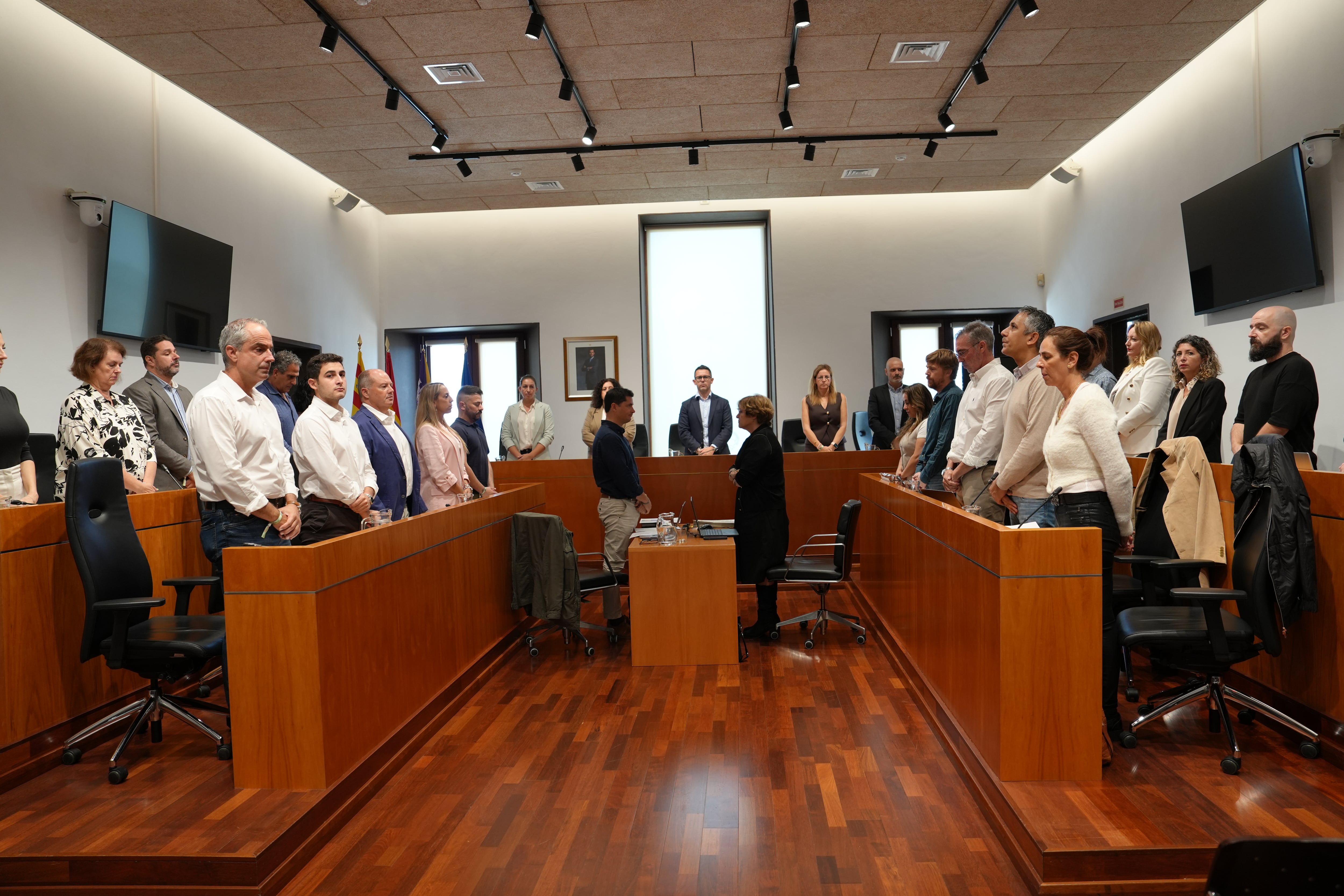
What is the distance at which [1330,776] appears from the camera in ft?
10.1

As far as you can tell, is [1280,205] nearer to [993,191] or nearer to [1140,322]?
[1140,322]

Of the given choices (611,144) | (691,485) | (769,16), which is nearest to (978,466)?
(769,16)

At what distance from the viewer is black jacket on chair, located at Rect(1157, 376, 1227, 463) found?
5.02 metres

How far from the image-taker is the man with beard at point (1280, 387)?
4.18 metres

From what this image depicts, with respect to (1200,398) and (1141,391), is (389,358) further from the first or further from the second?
(1200,398)

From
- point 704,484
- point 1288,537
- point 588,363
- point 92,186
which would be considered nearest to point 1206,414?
point 1288,537

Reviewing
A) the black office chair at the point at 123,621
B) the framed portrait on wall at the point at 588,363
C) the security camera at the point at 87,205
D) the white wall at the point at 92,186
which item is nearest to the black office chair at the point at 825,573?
the black office chair at the point at 123,621

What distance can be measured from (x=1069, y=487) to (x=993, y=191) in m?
7.89

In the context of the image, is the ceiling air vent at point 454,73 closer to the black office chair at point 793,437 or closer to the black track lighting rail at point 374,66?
the black track lighting rail at point 374,66

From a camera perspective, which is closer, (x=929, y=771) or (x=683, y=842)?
(x=683, y=842)

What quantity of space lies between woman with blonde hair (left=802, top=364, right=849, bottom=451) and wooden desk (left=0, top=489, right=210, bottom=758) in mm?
5371

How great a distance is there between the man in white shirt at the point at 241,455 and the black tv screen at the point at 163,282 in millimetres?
3031

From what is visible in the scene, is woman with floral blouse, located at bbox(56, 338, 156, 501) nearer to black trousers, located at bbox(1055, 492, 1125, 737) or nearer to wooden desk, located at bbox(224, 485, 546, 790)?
→ wooden desk, located at bbox(224, 485, 546, 790)

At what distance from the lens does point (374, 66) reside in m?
6.15
